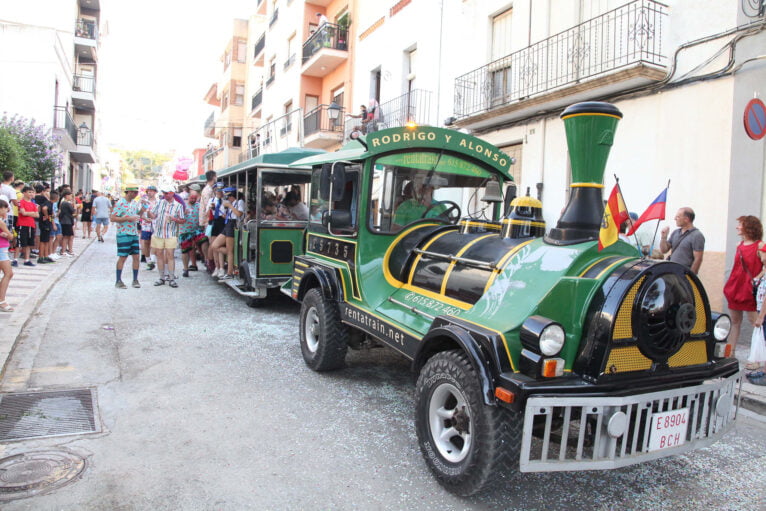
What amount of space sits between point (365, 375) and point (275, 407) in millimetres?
1138

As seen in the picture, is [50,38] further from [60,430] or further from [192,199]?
[60,430]

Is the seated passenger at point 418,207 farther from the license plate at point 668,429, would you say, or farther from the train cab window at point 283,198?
the train cab window at point 283,198

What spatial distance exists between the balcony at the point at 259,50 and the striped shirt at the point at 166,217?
2103 cm

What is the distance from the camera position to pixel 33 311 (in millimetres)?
7109

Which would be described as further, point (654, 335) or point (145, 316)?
point (145, 316)

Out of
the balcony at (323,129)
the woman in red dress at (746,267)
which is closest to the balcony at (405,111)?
the balcony at (323,129)

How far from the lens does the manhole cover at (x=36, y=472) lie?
9.46ft

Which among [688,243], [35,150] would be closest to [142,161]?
[35,150]

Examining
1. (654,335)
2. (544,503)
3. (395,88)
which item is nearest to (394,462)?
(544,503)

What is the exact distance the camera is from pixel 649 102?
27.9 feet

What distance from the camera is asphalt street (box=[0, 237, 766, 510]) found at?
296 cm

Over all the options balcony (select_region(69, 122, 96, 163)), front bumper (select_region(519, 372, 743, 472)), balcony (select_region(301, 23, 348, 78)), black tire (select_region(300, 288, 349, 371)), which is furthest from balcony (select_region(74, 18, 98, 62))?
front bumper (select_region(519, 372, 743, 472))

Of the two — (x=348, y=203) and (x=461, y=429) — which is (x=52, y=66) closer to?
(x=348, y=203)

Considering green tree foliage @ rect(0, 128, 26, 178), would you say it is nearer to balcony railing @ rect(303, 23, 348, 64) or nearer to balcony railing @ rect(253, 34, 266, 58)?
balcony railing @ rect(303, 23, 348, 64)
